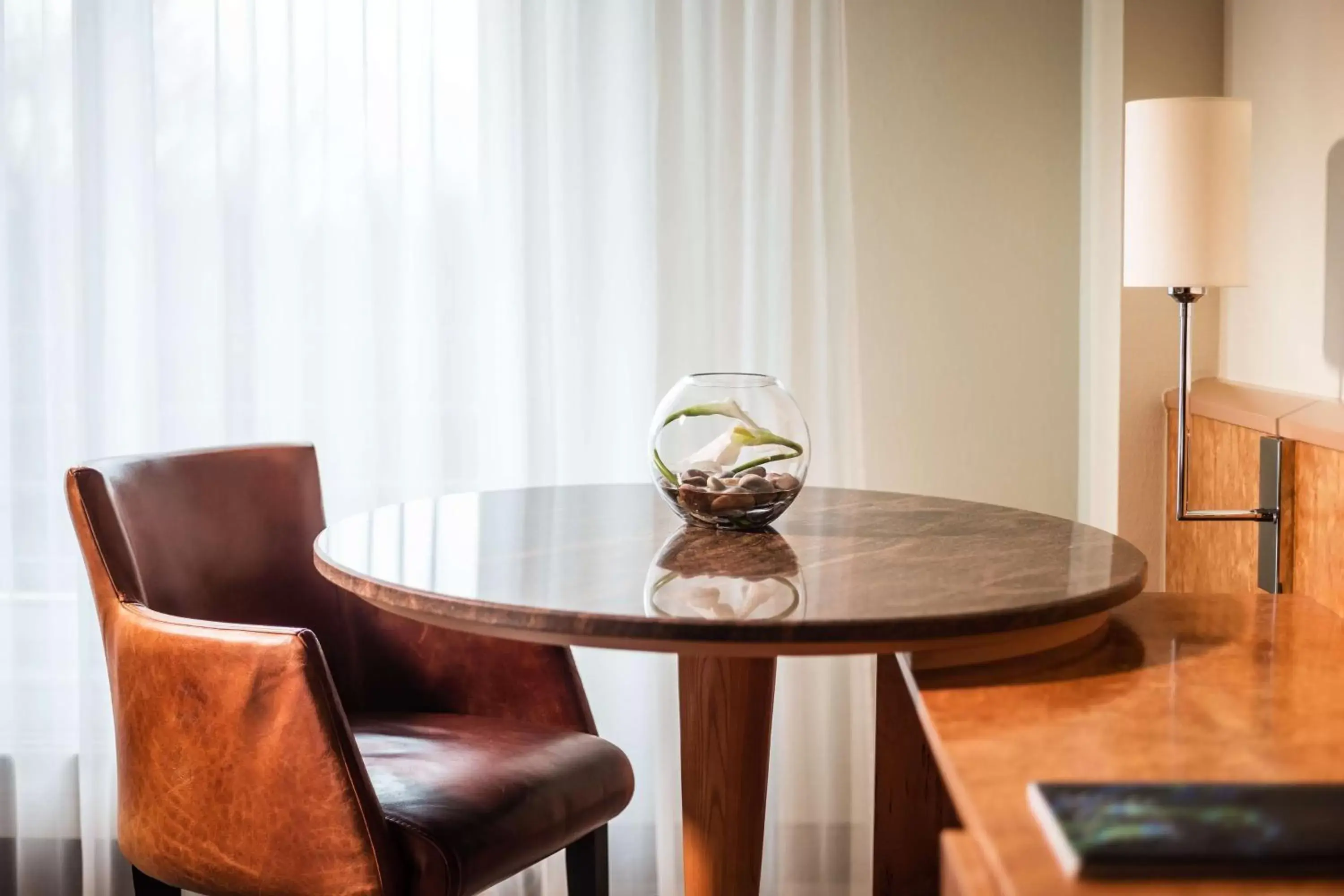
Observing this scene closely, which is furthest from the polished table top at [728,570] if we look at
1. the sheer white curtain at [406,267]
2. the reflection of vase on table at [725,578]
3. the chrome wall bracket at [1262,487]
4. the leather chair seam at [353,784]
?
the sheer white curtain at [406,267]

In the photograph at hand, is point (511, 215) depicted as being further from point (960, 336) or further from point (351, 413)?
point (960, 336)

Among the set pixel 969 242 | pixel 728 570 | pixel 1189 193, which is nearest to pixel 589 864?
pixel 728 570

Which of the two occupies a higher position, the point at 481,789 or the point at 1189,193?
the point at 1189,193

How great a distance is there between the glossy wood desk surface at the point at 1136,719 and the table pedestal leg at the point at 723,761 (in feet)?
1.52

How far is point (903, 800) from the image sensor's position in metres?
1.76

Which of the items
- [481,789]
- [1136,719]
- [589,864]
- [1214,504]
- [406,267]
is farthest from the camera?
[406,267]

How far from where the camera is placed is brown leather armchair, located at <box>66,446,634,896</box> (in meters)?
1.55

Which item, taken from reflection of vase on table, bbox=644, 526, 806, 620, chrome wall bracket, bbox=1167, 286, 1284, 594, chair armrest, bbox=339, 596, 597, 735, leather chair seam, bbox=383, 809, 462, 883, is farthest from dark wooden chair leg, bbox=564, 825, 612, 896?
chrome wall bracket, bbox=1167, 286, 1284, 594

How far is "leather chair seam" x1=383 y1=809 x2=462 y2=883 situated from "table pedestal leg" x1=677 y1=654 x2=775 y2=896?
336mm

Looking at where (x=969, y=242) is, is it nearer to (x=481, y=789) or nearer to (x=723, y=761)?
(x=723, y=761)

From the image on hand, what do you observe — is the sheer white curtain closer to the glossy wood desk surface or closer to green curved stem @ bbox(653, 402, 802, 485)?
green curved stem @ bbox(653, 402, 802, 485)

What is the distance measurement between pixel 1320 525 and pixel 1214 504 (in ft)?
1.41

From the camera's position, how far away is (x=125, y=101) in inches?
107

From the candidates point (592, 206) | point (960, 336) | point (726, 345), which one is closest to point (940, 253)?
point (960, 336)
